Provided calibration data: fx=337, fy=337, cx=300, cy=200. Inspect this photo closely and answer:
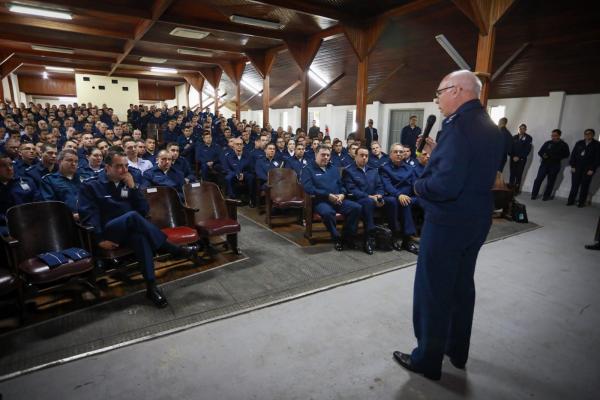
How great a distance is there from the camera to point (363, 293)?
109 inches

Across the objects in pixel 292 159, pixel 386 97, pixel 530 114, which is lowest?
pixel 292 159

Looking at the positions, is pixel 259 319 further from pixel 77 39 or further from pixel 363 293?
pixel 77 39

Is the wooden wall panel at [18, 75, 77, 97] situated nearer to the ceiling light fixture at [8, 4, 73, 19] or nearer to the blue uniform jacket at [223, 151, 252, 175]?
the ceiling light fixture at [8, 4, 73, 19]

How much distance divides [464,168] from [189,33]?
8.45 m

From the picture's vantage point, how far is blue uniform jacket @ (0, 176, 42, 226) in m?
2.74

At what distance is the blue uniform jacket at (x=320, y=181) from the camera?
3918 millimetres

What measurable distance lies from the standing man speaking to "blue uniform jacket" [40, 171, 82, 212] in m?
3.05

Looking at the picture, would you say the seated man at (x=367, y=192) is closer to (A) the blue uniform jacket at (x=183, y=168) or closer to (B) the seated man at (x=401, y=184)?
(B) the seated man at (x=401, y=184)

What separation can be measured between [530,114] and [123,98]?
16541 millimetres

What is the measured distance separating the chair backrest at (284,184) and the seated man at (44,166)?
7.82 ft

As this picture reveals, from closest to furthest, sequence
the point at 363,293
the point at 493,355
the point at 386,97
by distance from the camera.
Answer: the point at 493,355 → the point at 363,293 → the point at 386,97

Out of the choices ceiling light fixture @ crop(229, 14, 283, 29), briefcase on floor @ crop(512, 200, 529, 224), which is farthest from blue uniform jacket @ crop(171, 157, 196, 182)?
briefcase on floor @ crop(512, 200, 529, 224)

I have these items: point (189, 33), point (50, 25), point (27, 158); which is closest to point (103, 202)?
point (27, 158)

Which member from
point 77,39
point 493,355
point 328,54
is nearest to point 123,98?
point 77,39
